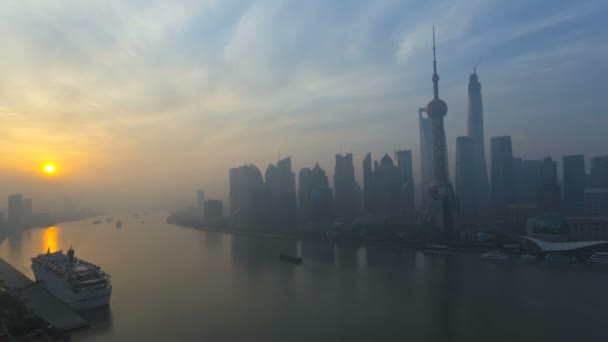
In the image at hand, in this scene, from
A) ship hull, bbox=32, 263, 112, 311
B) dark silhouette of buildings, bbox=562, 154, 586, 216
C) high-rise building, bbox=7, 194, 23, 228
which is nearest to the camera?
ship hull, bbox=32, 263, 112, 311

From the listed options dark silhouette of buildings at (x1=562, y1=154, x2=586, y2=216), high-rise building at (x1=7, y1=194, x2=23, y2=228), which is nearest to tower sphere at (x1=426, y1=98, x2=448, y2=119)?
dark silhouette of buildings at (x1=562, y1=154, x2=586, y2=216)

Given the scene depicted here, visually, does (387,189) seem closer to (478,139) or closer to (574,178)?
(478,139)

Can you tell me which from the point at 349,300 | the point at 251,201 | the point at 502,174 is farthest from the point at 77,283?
the point at 502,174

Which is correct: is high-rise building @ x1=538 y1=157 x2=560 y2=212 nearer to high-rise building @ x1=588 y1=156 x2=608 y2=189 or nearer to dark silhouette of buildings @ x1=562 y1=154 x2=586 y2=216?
dark silhouette of buildings @ x1=562 y1=154 x2=586 y2=216

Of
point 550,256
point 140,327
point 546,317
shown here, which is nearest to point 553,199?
point 550,256

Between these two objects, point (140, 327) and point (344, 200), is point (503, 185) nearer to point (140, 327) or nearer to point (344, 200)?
point (344, 200)

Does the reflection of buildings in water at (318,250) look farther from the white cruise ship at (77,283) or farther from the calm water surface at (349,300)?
the white cruise ship at (77,283)
